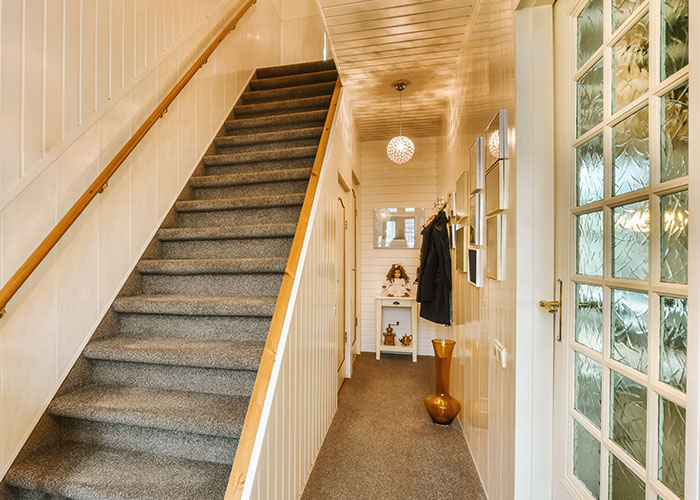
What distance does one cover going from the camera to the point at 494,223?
151 cm

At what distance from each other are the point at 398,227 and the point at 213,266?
276 centimetres

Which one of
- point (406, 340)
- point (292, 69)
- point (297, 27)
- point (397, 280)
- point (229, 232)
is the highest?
point (297, 27)

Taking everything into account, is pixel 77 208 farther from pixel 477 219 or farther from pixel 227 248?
pixel 477 219

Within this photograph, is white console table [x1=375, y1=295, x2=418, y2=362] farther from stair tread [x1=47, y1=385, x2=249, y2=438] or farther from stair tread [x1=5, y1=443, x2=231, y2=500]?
stair tread [x1=5, y1=443, x2=231, y2=500]

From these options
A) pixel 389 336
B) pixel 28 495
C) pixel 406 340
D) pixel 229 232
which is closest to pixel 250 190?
pixel 229 232

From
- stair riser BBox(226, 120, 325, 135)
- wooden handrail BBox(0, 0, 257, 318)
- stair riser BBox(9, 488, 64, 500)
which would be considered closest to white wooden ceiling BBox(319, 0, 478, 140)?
stair riser BBox(226, 120, 325, 135)

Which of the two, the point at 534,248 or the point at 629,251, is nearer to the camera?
the point at 629,251

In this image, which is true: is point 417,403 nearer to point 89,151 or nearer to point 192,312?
point 192,312

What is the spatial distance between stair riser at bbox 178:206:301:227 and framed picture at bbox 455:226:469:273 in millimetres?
1141

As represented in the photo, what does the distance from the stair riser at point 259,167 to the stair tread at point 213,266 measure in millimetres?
936

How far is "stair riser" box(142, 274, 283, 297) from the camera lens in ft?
6.21

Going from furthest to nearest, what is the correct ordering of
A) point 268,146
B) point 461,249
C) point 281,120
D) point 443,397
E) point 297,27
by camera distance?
point 297,27
point 281,120
point 268,146
point 443,397
point 461,249

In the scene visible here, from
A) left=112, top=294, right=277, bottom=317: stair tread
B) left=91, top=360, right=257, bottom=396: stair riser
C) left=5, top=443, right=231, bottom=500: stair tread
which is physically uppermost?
left=112, top=294, right=277, bottom=317: stair tread

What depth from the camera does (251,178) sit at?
2.37 m
